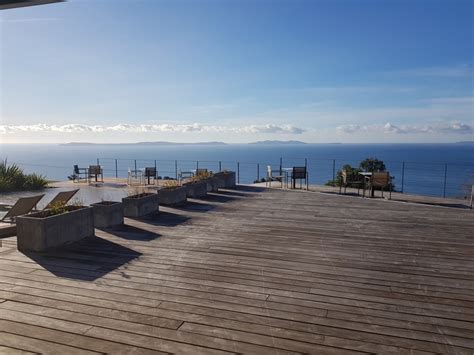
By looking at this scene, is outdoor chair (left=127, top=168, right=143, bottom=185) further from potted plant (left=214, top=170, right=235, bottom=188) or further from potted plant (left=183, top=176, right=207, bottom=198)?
potted plant (left=183, top=176, right=207, bottom=198)

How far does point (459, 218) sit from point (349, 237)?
2810mm

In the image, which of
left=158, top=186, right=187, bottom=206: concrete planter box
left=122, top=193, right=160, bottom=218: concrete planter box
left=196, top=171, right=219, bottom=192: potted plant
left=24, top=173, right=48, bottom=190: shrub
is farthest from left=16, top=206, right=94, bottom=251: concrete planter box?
left=24, top=173, right=48, bottom=190: shrub

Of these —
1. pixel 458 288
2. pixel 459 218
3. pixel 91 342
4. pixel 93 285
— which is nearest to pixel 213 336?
pixel 91 342

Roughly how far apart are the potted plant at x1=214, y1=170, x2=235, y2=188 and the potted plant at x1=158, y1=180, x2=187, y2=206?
228 cm

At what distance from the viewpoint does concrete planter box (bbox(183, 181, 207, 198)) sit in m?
9.20

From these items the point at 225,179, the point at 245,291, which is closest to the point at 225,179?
the point at 225,179

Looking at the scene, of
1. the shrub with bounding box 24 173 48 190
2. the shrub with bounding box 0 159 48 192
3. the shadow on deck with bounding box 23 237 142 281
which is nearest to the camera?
the shadow on deck with bounding box 23 237 142 281

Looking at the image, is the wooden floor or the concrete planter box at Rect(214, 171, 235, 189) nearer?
the wooden floor

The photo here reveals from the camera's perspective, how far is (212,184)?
1034cm

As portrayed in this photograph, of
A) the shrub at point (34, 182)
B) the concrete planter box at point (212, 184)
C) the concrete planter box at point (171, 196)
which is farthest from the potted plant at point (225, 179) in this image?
the shrub at point (34, 182)

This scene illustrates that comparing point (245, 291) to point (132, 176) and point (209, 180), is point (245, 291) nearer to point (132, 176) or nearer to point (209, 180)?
point (209, 180)

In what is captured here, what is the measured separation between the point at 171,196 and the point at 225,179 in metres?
3.30

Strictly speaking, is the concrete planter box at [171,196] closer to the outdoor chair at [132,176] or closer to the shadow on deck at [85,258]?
the shadow on deck at [85,258]

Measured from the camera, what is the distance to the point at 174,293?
134 inches
